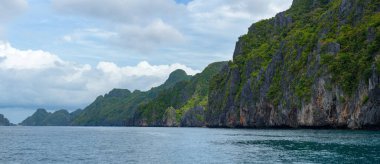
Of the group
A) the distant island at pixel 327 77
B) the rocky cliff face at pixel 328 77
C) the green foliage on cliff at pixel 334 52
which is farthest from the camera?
the green foliage on cliff at pixel 334 52

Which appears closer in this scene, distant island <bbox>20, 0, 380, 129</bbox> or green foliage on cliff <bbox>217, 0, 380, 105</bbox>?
distant island <bbox>20, 0, 380, 129</bbox>

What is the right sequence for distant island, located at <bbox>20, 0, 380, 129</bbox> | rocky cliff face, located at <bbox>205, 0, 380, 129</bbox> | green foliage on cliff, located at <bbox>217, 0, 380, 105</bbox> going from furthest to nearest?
1. green foliage on cliff, located at <bbox>217, 0, 380, 105</bbox>
2. rocky cliff face, located at <bbox>205, 0, 380, 129</bbox>
3. distant island, located at <bbox>20, 0, 380, 129</bbox>

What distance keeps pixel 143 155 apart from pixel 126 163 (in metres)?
10.2

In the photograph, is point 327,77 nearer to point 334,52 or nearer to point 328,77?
point 328,77

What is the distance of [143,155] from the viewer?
211ft

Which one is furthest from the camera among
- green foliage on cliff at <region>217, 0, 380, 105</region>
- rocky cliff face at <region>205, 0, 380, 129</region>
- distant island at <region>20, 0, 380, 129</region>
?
green foliage on cliff at <region>217, 0, 380, 105</region>

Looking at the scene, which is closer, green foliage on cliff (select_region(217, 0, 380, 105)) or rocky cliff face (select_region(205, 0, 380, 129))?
rocky cliff face (select_region(205, 0, 380, 129))

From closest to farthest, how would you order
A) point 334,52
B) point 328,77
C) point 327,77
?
point 328,77
point 327,77
point 334,52

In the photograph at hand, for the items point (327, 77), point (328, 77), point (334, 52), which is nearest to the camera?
point (328, 77)

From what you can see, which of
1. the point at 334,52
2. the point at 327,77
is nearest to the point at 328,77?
the point at 327,77

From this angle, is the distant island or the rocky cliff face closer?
the distant island

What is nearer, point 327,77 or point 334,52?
point 327,77

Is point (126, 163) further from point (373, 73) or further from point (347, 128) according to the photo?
point (347, 128)

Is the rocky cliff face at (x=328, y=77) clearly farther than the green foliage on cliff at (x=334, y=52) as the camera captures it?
No
